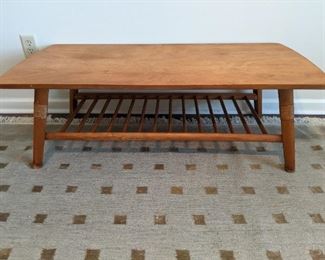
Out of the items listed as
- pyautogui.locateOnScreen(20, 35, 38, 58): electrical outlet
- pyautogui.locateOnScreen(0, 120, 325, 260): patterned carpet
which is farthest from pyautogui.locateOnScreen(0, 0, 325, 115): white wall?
pyautogui.locateOnScreen(0, 120, 325, 260): patterned carpet

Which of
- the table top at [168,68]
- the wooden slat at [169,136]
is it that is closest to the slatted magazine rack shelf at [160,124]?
the wooden slat at [169,136]

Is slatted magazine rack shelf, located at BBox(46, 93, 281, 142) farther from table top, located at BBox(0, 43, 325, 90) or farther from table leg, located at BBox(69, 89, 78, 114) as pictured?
table top, located at BBox(0, 43, 325, 90)

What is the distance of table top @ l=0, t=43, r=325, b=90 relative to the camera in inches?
32.7

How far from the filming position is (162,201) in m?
0.89

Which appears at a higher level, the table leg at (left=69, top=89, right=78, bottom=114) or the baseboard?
the table leg at (left=69, top=89, right=78, bottom=114)

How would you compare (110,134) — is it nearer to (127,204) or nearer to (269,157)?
(127,204)

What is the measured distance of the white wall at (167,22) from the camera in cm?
117

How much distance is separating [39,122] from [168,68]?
386mm

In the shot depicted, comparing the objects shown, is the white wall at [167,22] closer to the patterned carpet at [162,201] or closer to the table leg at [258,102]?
the table leg at [258,102]

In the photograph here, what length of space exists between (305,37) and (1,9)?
105cm

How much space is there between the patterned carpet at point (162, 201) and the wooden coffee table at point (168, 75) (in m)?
0.09

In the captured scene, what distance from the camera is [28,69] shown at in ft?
3.06

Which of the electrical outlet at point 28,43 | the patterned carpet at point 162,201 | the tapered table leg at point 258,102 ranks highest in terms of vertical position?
the electrical outlet at point 28,43

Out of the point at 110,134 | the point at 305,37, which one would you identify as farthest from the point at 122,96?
the point at 305,37
